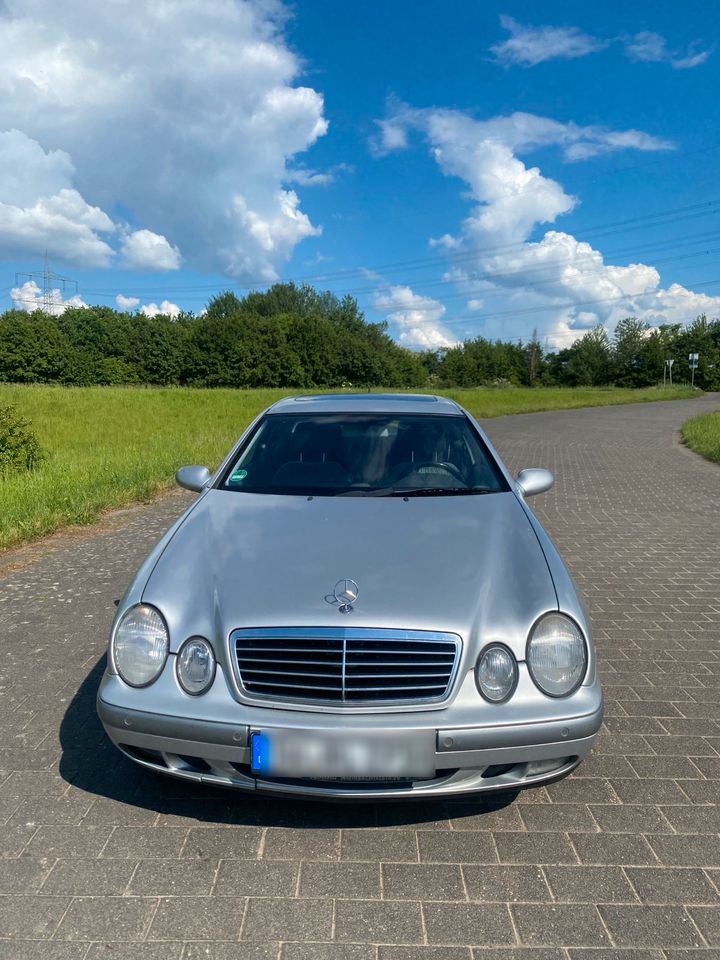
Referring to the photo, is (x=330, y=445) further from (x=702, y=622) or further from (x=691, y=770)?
(x=702, y=622)

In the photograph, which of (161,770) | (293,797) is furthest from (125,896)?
(293,797)

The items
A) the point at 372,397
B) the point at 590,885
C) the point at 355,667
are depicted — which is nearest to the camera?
the point at 590,885

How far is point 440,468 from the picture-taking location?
397 cm

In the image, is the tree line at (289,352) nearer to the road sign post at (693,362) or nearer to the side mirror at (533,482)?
the road sign post at (693,362)

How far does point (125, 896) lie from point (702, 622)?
13.4 ft

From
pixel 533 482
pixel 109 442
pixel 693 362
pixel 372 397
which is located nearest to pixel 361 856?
pixel 533 482

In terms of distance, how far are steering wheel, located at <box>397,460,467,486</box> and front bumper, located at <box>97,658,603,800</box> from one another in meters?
1.63

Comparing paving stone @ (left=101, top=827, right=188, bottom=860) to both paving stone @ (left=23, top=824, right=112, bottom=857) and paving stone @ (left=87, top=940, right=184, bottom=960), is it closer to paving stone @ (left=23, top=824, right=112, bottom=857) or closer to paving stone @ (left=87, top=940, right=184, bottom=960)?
paving stone @ (left=23, top=824, right=112, bottom=857)

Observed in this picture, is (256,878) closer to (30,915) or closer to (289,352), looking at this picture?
(30,915)

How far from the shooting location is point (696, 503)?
382 inches

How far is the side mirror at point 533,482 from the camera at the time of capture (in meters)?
4.08

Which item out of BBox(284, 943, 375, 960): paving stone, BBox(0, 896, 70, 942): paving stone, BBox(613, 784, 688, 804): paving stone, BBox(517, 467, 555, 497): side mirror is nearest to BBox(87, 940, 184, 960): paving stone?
BBox(0, 896, 70, 942): paving stone

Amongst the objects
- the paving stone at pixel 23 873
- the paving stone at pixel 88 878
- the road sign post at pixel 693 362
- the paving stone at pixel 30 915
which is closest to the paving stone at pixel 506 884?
the paving stone at pixel 88 878

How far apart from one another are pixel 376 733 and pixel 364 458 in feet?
6.45
